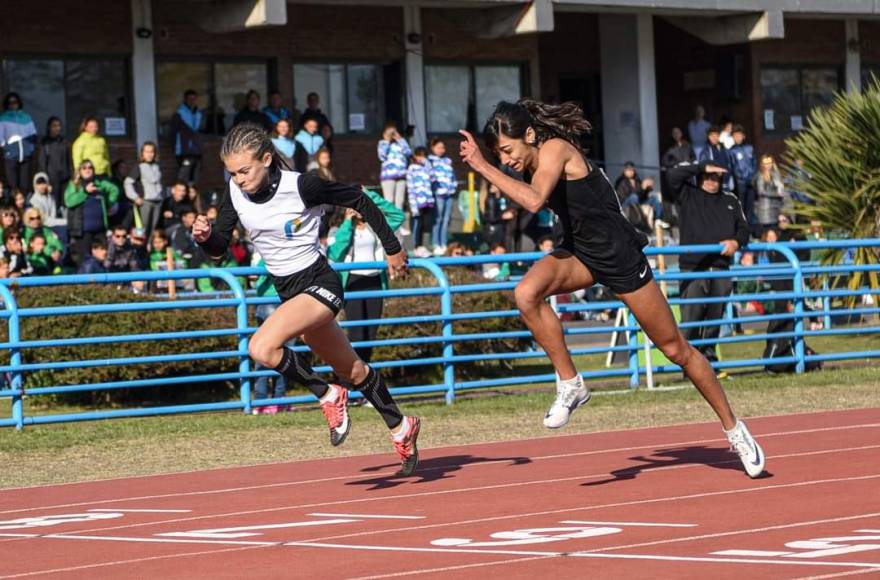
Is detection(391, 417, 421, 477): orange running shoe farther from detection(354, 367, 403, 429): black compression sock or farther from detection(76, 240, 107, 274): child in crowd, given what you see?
detection(76, 240, 107, 274): child in crowd

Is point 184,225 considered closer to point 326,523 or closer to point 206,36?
point 206,36

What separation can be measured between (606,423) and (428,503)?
465cm

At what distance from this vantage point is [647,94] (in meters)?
33.4

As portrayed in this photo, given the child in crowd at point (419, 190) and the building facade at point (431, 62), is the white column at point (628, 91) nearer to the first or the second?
the building facade at point (431, 62)

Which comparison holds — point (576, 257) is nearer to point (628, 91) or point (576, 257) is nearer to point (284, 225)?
point (284, 225)

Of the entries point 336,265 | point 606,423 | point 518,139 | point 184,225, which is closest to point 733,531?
point 518,139

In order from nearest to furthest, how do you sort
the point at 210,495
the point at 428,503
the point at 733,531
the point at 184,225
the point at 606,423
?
the point at 733,531 < the point at 428,503 < the point at 210,495 < the point at 606,423 < the point at 184,225

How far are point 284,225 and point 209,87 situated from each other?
19078 mm

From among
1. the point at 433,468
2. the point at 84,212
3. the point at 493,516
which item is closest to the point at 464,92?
the point at 84,212

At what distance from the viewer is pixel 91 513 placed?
910 centimetres

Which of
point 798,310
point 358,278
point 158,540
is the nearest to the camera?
point 158,540

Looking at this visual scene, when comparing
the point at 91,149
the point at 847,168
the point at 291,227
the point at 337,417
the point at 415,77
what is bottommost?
the point at 337,417

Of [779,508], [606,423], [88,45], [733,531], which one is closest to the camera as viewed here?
[733,531]

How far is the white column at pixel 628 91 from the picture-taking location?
33250 mm
